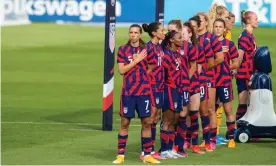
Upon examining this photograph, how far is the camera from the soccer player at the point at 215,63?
58.3 feet

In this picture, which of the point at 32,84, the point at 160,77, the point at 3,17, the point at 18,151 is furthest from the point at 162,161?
the point at 3,17

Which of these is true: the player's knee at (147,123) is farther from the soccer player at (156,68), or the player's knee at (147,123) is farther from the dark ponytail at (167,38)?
the dark ponytail at (167,38)

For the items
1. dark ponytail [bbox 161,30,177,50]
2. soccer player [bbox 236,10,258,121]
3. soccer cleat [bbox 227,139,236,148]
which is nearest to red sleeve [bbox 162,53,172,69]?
dark ponytail [bbox 161,30,177,50]

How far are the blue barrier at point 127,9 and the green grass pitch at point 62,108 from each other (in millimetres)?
879

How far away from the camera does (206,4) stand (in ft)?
129

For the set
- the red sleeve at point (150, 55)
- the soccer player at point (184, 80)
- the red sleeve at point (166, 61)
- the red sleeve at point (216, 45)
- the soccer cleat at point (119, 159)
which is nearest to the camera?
the soccer cleat at point (119, 159)

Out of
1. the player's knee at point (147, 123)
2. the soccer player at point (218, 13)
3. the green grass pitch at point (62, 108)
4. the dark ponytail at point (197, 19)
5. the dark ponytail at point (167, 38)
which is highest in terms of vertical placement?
the soccer player at point (218, 13)

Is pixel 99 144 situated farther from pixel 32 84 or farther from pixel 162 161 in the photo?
pixel 32 84

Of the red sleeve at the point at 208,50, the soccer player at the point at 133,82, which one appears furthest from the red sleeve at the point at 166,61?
the red sleeve at the point at 208,50

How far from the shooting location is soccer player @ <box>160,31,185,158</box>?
54.9 feet

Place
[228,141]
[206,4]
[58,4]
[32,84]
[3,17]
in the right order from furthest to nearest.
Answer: [3,17], [58,4], [206,4], [32,84], [228,141]

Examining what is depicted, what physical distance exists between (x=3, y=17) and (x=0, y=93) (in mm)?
20035

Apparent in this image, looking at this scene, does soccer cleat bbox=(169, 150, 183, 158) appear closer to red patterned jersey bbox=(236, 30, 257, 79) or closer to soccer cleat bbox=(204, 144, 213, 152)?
soccer cleat bbox=(204, 144, 213, 152)

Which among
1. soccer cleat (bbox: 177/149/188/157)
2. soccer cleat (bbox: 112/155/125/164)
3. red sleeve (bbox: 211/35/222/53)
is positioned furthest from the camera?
red sleeve (bbox: 211/35/222/53)
